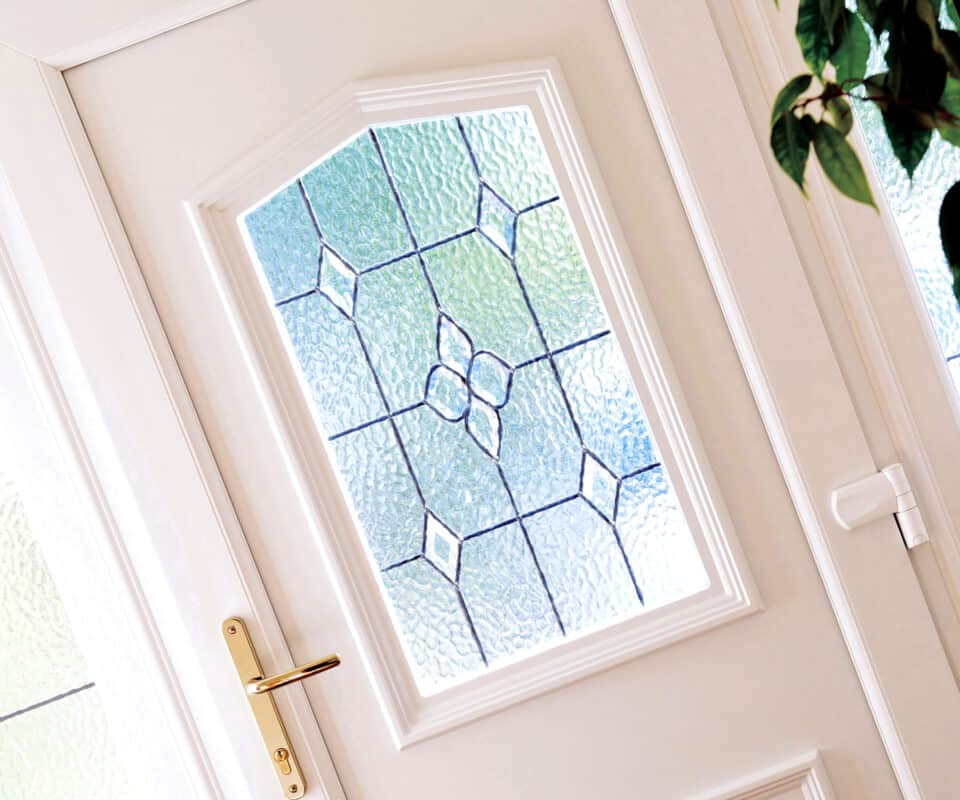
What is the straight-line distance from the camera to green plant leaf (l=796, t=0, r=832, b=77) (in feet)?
1.79

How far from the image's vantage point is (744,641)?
1226 millimetres

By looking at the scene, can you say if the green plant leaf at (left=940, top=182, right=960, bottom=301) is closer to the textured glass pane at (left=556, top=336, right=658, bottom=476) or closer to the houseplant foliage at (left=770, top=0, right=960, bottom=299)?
the houseplant foliage at (left=770, top=0, right=960, bottom=299)

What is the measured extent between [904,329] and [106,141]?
1.04 m

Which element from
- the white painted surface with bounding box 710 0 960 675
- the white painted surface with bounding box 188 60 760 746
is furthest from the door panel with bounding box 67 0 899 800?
the white painted surface with bounding box 710 0 960 675

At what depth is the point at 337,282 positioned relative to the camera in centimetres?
124

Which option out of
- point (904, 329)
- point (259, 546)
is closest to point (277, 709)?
point (259, 546)

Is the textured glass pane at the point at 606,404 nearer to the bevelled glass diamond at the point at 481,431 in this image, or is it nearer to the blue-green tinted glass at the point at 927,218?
the bevelled glass diamond at the point at 481,431

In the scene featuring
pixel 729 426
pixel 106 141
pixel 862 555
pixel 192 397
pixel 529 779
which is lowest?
pixel 529 779

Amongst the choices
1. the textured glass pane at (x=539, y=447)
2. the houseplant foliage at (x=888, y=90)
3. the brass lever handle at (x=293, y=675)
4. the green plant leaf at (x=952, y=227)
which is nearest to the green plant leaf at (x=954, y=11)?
the houseplant foliage at (x=888, y=90)

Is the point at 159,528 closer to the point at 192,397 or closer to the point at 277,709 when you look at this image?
the point at 192,397

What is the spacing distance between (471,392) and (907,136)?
771 mm

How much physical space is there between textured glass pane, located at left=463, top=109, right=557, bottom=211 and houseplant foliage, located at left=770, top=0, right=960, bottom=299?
69 cm

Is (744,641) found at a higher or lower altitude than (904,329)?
lower

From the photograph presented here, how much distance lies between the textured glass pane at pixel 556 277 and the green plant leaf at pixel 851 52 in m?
0.68
